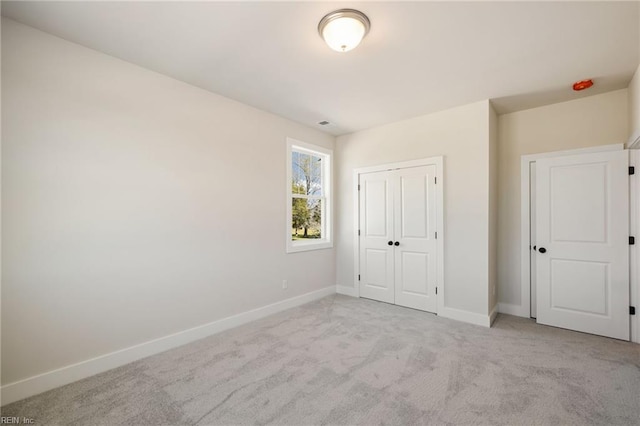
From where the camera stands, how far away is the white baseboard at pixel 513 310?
3.62 meters

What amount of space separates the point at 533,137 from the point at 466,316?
2.47 m

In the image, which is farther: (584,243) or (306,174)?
(306,174)

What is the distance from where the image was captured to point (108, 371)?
2365mm

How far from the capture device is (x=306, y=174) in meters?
4.53

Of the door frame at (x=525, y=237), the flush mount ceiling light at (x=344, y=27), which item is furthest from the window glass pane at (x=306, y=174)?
the door frame at (x=525, y=237)

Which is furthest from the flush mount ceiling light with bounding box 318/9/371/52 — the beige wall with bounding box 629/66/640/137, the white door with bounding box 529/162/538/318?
the white door with bounding box 529/162/538/318

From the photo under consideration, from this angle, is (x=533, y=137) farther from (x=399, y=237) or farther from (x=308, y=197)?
(x=308, y=197)

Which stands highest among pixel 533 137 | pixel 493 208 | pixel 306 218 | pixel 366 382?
pixel 533 137

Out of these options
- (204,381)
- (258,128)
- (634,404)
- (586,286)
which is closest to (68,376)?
(204,381)

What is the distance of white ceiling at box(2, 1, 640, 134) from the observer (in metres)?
1.91

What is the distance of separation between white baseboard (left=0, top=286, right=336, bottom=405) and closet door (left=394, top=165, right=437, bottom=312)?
1976 millimetres

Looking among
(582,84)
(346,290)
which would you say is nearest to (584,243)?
(582,84)

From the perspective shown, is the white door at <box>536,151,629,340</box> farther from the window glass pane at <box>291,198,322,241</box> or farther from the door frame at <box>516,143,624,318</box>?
the window glass pane at <box>291,198,322,241</box>

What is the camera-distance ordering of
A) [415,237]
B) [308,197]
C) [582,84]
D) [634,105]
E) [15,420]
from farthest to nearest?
[308,197] < [415,237] < [582,84] < [634,105] < [15,420]
